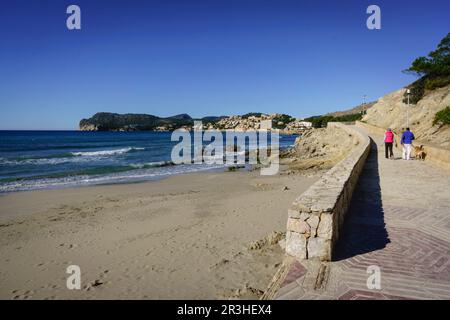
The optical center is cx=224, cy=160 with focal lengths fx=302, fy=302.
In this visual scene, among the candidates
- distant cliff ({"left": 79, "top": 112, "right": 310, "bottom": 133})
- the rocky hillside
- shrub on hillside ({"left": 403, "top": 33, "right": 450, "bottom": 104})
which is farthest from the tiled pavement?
distant cliff ({"left": 79, "top": 112, "right": 310, "bottom": 133})

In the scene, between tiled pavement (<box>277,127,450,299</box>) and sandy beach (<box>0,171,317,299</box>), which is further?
sandy beach (<box>0,171,317,299</box>)

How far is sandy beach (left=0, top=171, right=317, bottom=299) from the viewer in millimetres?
4613

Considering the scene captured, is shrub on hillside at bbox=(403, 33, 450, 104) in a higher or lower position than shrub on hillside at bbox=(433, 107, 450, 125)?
higher

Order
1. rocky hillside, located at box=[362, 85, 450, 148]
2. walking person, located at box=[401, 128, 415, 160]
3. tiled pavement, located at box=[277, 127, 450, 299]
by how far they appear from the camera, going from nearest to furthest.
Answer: tiled pavement, located at box=[277, 127, 450, 299]
walking person, located at box=[401, 128, 415, 160]
rocky hillside, located at box=[362, 85, 450, 148]

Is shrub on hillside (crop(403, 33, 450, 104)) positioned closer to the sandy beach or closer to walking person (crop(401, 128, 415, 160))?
Result: walking person (crop(401, 128, 415, 160))

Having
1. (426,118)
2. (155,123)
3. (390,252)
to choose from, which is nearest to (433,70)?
(426,118)

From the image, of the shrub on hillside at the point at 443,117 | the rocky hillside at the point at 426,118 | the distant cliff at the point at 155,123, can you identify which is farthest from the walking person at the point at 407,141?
the distant cliff at the point at 155,123

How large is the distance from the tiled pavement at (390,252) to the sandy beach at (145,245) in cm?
100

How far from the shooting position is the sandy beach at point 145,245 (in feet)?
15.1

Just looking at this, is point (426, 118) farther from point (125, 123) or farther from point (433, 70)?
point (125, 123)

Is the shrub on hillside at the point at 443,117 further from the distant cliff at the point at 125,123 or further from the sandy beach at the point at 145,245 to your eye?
the distant cliff at the point at 125,123

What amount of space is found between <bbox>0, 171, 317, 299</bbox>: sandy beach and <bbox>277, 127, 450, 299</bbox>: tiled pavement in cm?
100
